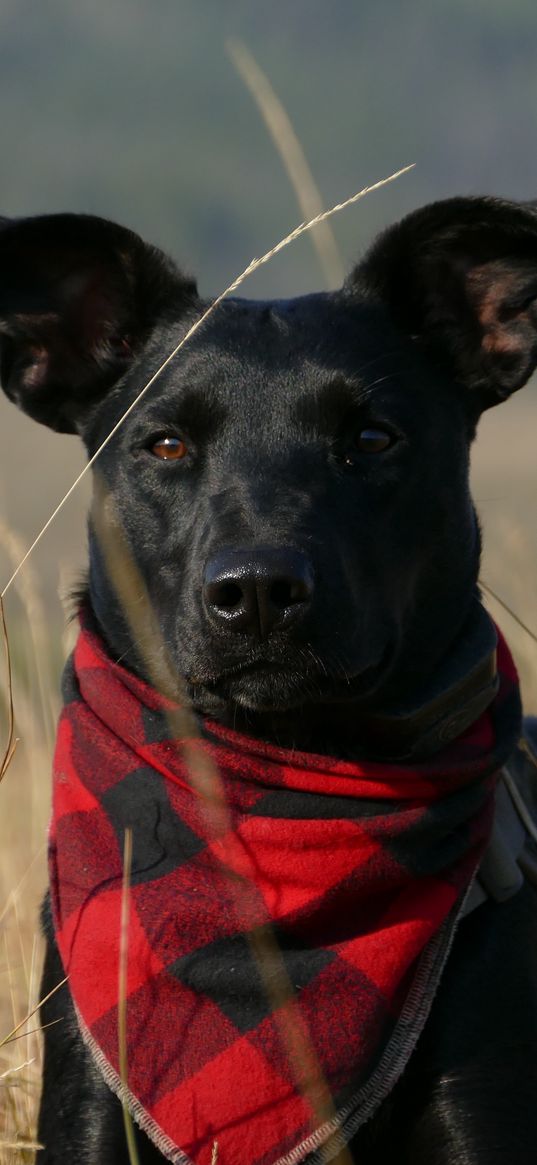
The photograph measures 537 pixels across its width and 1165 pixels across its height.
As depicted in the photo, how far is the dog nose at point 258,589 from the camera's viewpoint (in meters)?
2.92

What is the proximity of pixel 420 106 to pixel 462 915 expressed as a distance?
7213 cm

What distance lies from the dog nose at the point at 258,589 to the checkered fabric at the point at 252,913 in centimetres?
42

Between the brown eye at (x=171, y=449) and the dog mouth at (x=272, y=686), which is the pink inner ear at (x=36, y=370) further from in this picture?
the dog mouth at (x=272, y=686)

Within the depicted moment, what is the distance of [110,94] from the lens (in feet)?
264

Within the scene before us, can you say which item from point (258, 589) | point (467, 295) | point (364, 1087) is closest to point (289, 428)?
point (258, 589)

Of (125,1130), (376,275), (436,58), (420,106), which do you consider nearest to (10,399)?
(376,275)

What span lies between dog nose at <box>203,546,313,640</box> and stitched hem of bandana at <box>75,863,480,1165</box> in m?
0.86

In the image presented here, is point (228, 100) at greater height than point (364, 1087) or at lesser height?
lesser

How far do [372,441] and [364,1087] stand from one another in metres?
1.36

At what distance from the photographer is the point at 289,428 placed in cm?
345

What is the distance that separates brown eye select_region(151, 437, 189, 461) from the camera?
3.54 meters

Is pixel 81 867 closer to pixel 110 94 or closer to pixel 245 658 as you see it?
pixel 245 658

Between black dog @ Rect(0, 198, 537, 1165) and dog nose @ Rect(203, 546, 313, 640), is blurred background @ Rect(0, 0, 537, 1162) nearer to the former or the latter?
black dog @ Rect(0, 198, 537, 1165)

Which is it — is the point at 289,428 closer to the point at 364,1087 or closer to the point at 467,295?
the point at 467,295
